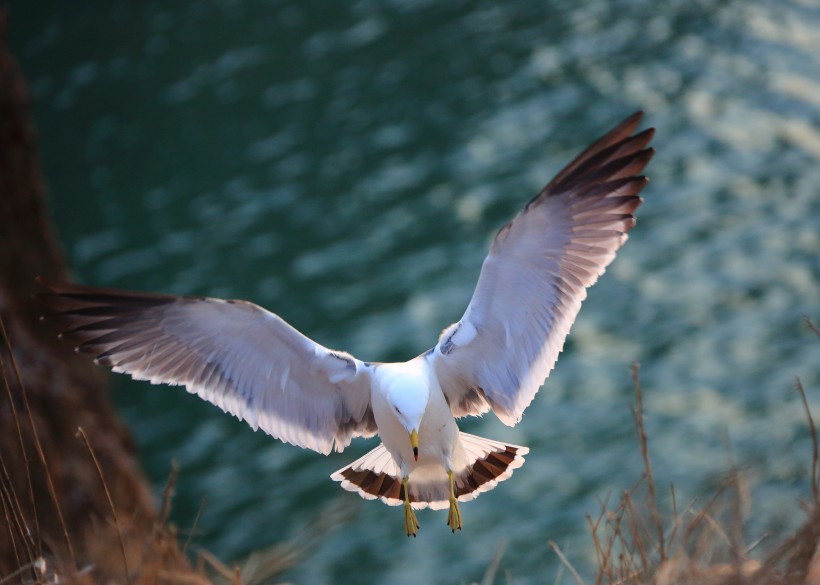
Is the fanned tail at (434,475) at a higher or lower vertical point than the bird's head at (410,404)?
lower

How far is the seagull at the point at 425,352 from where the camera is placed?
4.62m

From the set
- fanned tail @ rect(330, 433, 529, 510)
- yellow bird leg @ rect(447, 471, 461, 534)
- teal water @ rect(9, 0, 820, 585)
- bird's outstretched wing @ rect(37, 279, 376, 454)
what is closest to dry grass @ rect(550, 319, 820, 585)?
yellow bird leg @ rect(447, 471, 461, 534)

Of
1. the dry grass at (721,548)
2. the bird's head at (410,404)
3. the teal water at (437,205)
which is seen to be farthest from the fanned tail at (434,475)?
the teal water at (437,205)

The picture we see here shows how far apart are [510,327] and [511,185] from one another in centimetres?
745

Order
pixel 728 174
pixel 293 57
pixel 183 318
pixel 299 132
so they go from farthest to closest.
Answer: pixel 293 57 < pixel 299 132 < pixel 728 174 < pixel 183 318

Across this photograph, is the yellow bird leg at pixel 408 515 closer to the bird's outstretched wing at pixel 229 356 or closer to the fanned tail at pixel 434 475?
the fanned tail at pixel 434 475

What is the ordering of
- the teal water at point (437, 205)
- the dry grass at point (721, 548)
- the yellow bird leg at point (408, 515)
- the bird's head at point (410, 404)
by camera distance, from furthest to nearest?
the teal water at point (437, 205) < the yellow bird leg at point (408, 515) < the bird's head at point (410, 404) < the dry grass at point (721, 548)

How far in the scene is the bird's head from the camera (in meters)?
4.47

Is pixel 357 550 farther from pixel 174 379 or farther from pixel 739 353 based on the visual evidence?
pixel 174 379

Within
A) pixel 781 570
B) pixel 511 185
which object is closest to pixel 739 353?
pixel 511 185

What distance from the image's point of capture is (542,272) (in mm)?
4777

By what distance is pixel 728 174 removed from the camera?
460 inches

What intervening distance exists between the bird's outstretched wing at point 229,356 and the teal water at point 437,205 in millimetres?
1945

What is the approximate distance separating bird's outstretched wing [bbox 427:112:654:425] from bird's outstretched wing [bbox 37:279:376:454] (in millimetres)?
Result: 504
